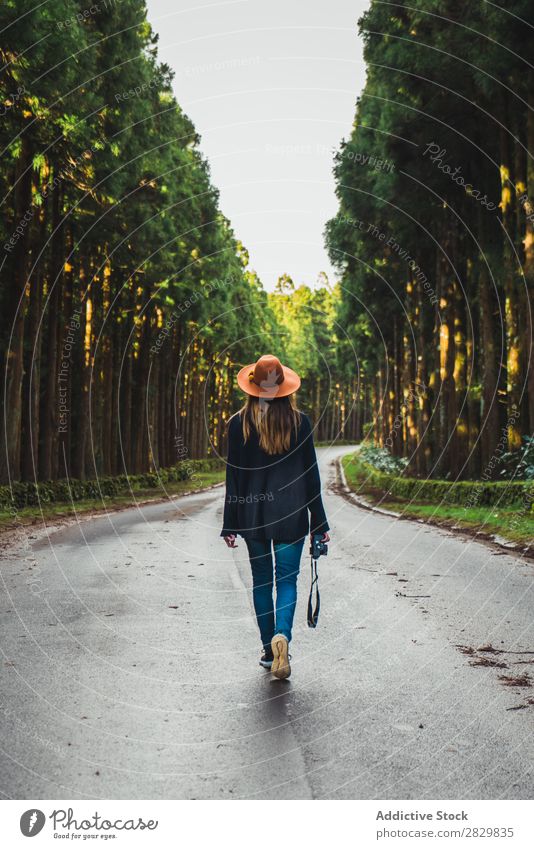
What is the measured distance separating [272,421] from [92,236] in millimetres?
18194

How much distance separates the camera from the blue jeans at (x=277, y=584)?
→ 16.8 ft

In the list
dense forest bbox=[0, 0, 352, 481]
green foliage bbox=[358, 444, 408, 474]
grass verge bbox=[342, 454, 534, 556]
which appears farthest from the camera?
green foliage bbox=[358, 444, 408, 474]

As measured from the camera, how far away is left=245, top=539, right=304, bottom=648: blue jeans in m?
5.11

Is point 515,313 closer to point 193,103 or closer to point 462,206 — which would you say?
point 462,206

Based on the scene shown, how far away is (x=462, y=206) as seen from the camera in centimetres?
2167

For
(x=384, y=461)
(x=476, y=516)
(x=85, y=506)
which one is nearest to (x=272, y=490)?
(x=476, y=516)

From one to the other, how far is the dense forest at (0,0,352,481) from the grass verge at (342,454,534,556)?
9378 mm

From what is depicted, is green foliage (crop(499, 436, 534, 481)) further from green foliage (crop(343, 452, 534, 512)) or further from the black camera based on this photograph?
the black camera

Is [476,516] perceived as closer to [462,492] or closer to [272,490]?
[462,492]

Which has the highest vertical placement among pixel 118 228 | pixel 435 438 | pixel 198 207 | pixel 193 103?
pixel 198 207

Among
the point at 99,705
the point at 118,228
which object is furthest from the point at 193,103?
the point at 118,228

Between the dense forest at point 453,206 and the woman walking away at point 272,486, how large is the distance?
37.7ft

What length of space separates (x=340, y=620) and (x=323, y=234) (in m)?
23.6

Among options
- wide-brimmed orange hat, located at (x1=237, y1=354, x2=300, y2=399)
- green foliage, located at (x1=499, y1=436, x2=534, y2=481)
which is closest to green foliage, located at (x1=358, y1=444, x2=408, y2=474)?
green foliage, located at (x1=499, y1=436, x2=534, y2=481)
